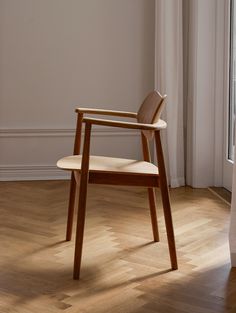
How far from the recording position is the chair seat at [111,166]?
2.57 meters

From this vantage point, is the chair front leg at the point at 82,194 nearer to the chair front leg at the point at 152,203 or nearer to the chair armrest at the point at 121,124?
the chair armrest at the point at 121,124

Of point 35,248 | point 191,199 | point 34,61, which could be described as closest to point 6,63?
point 34,61

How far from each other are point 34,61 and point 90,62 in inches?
15.5

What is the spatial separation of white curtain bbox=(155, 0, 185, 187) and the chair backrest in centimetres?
138

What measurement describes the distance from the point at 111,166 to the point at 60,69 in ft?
6.61

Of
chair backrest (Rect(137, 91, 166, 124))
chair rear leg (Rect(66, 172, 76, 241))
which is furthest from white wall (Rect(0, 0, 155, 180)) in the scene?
chair backrest (Rect(137, 91, 166, 124))

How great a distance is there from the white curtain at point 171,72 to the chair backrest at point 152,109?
1.38m

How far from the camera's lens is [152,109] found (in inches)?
109

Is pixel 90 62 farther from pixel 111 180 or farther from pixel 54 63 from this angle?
pixel 111 180

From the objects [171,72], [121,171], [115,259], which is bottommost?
[115,259]

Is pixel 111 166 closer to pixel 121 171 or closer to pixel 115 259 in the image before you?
pixel 121 171

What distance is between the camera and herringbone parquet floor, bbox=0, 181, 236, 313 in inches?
88.4

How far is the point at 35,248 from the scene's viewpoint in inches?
113

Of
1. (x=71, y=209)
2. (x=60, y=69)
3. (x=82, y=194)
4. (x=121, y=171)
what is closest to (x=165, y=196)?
(x=121, y=171)
